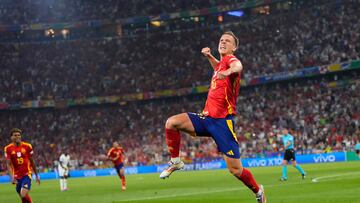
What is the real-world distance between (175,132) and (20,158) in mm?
7968

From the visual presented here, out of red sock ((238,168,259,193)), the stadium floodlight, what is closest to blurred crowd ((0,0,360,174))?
the stadium floodlight

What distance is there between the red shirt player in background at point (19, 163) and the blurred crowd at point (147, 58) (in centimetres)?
4764

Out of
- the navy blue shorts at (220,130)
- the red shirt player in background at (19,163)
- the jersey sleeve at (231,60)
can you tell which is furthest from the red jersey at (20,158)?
the jersey sleeve at (231,60)

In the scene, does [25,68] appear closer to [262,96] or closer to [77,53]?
[77,53]

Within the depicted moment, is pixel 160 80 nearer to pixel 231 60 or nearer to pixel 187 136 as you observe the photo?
pixel 187 136

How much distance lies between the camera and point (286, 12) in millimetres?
70562

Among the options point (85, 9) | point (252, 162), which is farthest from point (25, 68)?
point (252, 162)

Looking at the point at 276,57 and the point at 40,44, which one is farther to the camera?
the point at 40,44

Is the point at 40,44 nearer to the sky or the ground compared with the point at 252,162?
nearer to the sky

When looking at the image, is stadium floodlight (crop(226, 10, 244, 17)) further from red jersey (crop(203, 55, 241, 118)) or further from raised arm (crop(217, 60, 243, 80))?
raised arm (crop(217, 60, 243, 80))

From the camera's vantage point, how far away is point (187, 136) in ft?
202

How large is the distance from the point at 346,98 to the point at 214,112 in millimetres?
45337

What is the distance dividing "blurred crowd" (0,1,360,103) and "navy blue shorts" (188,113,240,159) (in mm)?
52769

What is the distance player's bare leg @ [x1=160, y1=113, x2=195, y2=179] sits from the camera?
1202cm
